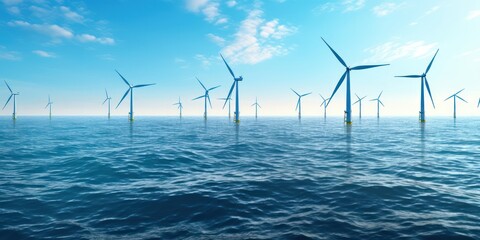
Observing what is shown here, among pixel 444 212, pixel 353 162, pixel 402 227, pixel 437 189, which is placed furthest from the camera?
pixel 353 162

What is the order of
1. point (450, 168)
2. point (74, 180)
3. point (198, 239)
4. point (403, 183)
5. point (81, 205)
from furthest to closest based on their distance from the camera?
point (450, 168), point (74, 180), point (403, 183), point (81, 205), point (198, 239)

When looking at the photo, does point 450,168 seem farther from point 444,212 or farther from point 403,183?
point 444,212

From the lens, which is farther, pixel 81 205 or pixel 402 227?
pixel 81 205

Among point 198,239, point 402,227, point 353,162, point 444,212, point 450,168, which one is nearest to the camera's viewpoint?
point 198,239

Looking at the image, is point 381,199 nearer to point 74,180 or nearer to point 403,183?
point 403,183

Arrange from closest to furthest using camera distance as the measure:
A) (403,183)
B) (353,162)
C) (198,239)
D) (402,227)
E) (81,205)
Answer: (198,239), (402,227), (81,205), (403,183), (353,162)

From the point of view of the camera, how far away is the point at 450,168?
2067cm

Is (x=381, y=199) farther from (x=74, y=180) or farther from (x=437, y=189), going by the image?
(x=74, y=180)

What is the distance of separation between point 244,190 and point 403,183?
34.1 feet

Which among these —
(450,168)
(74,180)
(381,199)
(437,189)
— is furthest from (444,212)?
(74,180)

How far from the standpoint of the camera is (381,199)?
13.1 metres

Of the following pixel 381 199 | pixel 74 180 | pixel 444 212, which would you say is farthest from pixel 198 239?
pixel 74 180

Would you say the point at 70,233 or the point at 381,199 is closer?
the point at 70,233

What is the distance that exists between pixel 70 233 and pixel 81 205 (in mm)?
3485
